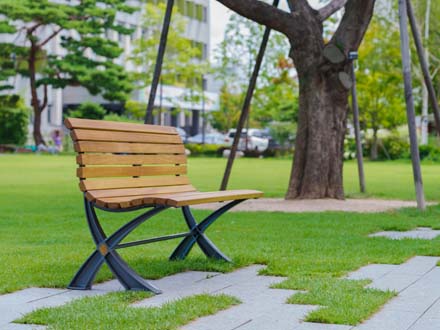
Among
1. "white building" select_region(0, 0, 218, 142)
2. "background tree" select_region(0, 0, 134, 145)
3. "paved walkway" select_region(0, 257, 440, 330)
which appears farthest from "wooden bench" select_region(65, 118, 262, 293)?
"white building" select_region(0, 0, 218, 142)

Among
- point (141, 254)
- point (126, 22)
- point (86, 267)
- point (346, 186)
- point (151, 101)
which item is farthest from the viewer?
point (126, 22)

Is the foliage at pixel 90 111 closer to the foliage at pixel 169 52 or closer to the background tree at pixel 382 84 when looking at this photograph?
the foliage at pixel 169 52

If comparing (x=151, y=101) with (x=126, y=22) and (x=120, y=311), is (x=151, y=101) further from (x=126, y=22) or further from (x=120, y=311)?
(x=126, y=22)

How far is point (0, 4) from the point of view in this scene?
5431cm

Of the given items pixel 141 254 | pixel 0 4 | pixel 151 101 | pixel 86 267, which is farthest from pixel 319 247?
pixel 0 4

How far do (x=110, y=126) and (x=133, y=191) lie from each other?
0.52 meters

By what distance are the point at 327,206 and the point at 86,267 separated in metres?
7.93

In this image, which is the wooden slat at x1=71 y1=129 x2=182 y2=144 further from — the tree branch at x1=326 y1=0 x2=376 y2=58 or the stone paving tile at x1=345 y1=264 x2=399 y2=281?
the tree branch at x1=326 y1=0 x2=376 y2=58

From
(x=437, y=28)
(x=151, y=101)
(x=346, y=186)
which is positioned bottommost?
(x=346, y=186)

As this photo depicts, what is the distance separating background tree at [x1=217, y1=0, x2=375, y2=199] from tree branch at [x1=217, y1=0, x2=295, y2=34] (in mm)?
62

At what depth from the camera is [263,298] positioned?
20.8 ft

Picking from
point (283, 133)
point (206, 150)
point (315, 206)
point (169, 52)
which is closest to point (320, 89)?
point (315, 206)

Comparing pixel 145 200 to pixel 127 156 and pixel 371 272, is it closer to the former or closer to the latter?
pixel 127 156

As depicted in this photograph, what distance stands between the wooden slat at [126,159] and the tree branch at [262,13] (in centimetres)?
639
